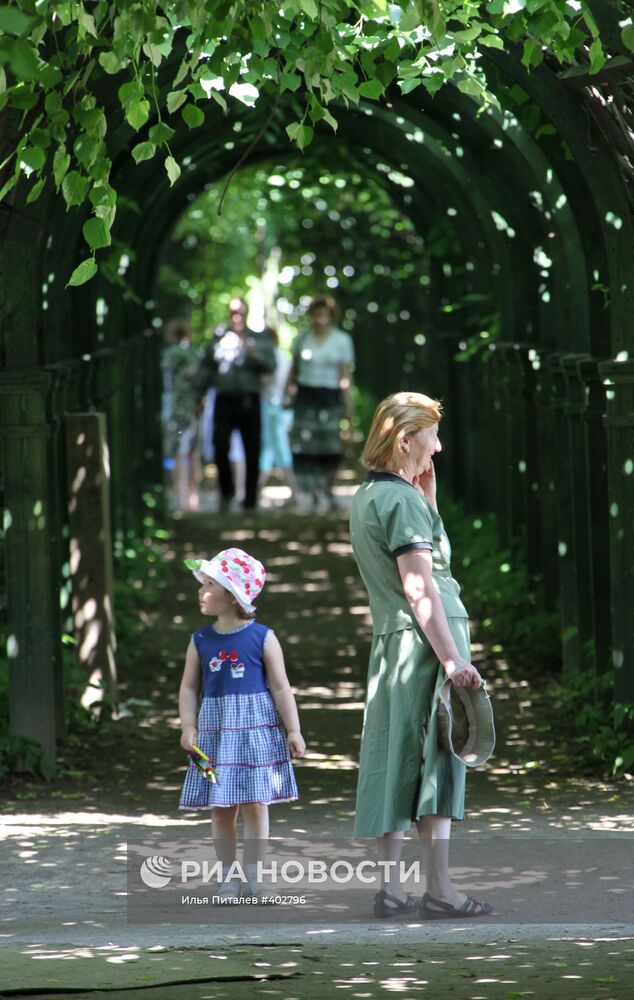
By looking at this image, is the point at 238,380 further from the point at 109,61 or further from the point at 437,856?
the point at 437,856

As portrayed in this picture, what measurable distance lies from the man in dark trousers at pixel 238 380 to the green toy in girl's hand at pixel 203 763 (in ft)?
41.7

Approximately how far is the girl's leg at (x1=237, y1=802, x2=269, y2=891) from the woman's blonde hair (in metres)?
1.28

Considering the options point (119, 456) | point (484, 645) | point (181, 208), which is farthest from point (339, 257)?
point (484, 645)

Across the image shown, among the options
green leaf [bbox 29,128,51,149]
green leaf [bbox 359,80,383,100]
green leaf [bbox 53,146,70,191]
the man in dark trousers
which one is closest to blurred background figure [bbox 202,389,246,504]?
the man in dark trousers

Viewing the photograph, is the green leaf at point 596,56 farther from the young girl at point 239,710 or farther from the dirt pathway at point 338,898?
the dirt pathway at point 338,898

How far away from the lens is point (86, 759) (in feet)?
31.7

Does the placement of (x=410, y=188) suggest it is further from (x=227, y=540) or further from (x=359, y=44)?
(x=359, y=44)

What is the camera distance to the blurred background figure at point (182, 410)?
71.3ft

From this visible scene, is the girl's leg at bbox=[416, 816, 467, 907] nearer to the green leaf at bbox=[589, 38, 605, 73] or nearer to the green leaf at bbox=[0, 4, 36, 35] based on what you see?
the green leaf at bbox=[589, 38, 605, 73]

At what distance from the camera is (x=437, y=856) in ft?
21.2

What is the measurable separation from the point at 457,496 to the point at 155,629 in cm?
547

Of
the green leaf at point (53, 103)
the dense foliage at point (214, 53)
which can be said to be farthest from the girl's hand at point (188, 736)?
the green leaf at point (53, 103)

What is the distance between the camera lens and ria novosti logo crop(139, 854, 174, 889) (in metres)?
7.13

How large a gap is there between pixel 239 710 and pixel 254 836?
46 cm
